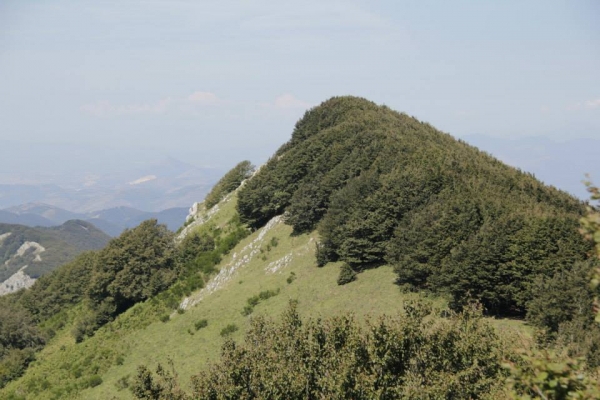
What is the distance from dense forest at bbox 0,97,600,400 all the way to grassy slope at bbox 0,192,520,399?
476 millimetres

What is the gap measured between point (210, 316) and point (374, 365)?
2825cm

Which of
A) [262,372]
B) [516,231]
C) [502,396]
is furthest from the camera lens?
[516,231]

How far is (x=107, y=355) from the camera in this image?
42875 millimetres

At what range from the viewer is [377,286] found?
1426 inches

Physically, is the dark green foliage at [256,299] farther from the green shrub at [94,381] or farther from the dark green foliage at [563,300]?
the dark green foliage at [563,300]

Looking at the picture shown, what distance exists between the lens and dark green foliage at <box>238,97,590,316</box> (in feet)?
94.7

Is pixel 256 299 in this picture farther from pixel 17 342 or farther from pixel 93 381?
pixel 17 342

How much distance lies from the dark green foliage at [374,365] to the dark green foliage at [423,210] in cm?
1118

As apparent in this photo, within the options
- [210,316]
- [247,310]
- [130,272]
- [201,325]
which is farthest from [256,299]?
[130,272]

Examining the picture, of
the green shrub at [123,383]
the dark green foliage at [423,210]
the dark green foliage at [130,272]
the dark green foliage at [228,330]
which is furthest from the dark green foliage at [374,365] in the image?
the dark green foliage at [130,272]

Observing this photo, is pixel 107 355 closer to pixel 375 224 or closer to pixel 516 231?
pixel 375 224

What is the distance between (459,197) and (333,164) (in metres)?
23.3

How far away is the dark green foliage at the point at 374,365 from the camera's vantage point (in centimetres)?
1633

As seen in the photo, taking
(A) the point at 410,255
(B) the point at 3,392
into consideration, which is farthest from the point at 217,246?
(A) the point at 410,255
